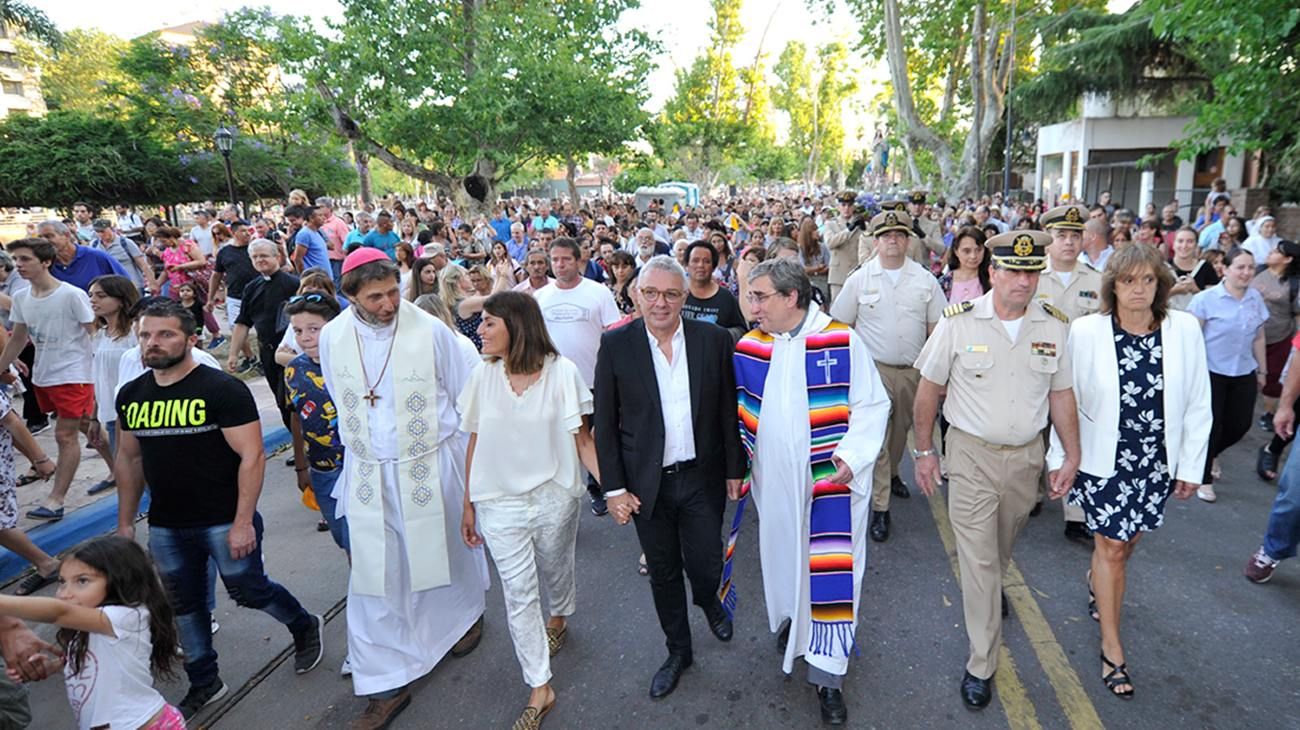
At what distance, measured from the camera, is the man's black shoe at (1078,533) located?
184 inches

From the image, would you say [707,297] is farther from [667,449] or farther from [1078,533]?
[1078,533]

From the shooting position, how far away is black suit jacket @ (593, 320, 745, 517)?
3176 mm

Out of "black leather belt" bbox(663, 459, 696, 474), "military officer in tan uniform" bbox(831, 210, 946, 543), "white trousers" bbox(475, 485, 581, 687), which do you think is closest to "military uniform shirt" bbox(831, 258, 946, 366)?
"military officer in tan uniform" bbox(831, 210, 946, 543)

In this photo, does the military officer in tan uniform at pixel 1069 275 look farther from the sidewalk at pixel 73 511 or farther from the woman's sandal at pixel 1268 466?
the sidewalk at pixel 73 511

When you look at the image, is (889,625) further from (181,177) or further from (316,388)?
(181,177)

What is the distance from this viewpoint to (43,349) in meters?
5.53

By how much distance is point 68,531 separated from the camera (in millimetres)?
5336

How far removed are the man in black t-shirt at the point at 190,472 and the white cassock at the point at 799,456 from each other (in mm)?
2233

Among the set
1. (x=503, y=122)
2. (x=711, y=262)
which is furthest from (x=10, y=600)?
(x=503, y=122)

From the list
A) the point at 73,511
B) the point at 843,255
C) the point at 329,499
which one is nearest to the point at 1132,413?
the point at 329,499

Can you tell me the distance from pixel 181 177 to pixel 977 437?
111 feet

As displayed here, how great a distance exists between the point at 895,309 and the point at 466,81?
13162mm

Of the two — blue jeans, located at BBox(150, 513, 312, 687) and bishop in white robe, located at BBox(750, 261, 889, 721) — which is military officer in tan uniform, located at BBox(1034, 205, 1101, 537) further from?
blue jeans, located at BBox(150, 513, 312, 687)

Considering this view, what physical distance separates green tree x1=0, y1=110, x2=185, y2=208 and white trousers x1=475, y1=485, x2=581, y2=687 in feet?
102
